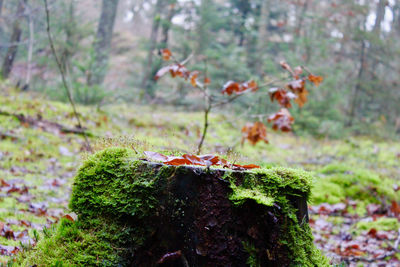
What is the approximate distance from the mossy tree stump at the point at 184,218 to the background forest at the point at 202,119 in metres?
0.27

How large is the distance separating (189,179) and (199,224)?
0.84ft

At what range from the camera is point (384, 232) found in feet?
13.2

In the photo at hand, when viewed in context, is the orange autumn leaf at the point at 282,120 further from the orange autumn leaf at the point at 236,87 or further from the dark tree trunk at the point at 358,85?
the dark tree trunk at the point at 358,85

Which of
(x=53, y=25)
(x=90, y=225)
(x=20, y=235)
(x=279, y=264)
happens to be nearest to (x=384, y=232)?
(x=279, y=264)

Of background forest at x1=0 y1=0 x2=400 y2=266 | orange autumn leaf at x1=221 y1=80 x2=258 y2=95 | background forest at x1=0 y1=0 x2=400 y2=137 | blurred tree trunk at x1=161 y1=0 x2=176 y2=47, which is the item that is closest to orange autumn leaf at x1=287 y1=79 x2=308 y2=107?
background forest at x1=0 y1=0 x2=400 y2=266

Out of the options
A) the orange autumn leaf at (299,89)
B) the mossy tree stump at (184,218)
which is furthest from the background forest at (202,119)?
the orange autumn leaf at (299,89)

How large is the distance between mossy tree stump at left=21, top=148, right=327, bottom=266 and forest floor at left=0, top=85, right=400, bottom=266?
33 cm

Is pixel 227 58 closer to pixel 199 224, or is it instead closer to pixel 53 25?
pixel 53 25

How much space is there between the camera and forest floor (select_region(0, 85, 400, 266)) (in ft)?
10.0

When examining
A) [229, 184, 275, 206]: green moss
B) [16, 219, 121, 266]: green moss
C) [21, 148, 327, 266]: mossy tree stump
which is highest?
[229, 184, 275, 206]: green moss

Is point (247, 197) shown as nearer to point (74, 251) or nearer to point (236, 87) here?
point (74, 251)

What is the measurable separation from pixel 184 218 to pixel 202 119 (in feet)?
28.8

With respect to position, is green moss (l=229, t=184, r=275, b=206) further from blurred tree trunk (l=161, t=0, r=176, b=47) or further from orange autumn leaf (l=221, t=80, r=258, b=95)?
blurred tree trunk (l=161, t=0, r=176, b=47)

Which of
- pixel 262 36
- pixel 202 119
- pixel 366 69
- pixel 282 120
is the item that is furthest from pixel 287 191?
pixel 262 36
